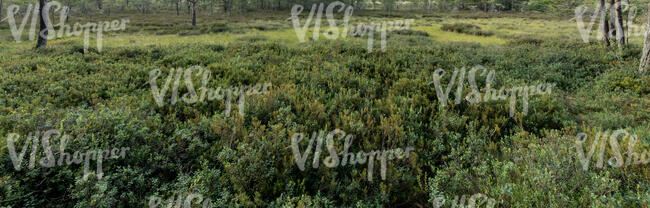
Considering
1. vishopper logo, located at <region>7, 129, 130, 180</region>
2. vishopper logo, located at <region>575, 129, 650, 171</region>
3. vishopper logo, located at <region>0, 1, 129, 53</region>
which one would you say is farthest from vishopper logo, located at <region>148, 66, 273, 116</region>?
vishopper logo, located at <region>0, 1, 129, 53</region>

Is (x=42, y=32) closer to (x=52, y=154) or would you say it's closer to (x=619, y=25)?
(x=52, y=154)

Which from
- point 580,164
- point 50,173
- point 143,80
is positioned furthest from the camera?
point 143,80

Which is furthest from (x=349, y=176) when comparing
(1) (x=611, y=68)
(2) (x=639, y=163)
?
(1) (x=611, y=68)

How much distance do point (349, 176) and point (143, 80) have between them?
6.35 m

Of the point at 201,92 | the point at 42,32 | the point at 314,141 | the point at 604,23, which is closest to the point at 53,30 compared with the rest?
the point at 42,32

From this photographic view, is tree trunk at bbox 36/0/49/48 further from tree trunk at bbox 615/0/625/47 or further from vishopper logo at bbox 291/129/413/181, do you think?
tree trunk at bbox 615/0/625/47

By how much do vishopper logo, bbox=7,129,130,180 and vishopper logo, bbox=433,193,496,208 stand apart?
3710 mm

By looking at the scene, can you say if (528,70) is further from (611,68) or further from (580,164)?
(580,164)

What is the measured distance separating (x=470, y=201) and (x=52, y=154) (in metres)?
4.69

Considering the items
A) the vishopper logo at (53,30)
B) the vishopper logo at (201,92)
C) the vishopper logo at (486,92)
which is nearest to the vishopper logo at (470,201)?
the vishopper logo at (486,92)

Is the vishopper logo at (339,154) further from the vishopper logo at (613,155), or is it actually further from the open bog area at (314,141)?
the vishopper logo at (613,155)

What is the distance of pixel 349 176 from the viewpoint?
3730 mm

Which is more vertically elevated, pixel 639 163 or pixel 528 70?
pixel 528 70

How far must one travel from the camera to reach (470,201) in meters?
2.97
